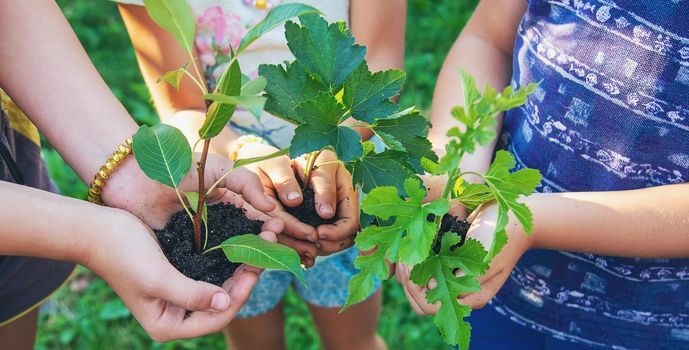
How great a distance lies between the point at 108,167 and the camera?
1.43 meters

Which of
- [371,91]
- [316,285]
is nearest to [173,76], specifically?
[371,91]

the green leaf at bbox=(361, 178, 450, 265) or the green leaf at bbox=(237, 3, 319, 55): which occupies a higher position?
the green leaf at bbox=(237, 3, 319, 55)

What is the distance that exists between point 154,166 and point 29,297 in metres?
0.60

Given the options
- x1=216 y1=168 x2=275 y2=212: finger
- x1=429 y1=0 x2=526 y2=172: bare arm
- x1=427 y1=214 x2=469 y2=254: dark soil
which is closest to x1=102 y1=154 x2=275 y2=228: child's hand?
x1=216 y1=168 x2=275 y2=212: finger

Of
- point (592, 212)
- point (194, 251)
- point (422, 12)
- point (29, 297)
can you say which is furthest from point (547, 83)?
point (422, 12)

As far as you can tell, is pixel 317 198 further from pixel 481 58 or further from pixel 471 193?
pixel 481 58

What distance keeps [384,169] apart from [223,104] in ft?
0.99

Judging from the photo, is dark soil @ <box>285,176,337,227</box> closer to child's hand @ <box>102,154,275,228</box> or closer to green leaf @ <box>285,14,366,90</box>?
child's hand @ <box>102,154,275,228</box>

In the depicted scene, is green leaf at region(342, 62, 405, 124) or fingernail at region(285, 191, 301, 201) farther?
fingernail at region(285, 191, 301, 201)

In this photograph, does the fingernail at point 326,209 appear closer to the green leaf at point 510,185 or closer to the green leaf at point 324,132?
the green leaf at point 324,132

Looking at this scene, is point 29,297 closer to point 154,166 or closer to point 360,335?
point 154,166

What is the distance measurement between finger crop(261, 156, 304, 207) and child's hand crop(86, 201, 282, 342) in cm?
15

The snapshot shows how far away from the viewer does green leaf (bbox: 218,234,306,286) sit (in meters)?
1.21

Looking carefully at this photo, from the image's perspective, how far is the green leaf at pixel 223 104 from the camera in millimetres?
1096
